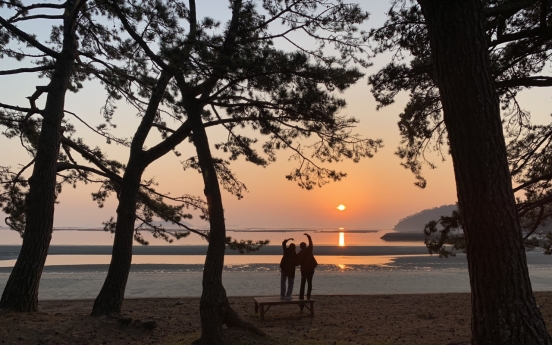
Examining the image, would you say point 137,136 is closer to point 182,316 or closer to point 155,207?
point 155,207

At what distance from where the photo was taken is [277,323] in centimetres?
912

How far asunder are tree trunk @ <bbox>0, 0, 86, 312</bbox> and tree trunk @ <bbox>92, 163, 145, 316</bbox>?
1.47 m

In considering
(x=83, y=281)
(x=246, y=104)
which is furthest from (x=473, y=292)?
(x=83, y=281)

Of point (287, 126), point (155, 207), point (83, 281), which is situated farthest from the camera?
point (83, 281)

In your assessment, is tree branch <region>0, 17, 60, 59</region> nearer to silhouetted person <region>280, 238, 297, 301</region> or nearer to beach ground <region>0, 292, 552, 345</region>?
beach ground <region>0, 292, 552, 345</region>

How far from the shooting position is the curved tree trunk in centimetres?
668

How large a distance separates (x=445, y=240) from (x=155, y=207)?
25.2 ft

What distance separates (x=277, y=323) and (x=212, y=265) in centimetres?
305

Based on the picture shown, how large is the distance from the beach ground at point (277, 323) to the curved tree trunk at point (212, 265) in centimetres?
30

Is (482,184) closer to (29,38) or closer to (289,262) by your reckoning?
(289,262)

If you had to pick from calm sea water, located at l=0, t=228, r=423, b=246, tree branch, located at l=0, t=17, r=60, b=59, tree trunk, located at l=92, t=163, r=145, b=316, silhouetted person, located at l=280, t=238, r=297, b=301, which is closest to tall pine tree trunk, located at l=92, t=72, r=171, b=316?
tree trunk, located at l=92, t=163, r=145, b=316

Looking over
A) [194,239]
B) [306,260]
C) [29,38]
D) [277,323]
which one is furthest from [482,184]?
[194,239]

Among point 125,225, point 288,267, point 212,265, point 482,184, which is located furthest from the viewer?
point 288,267

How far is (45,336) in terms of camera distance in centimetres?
702
